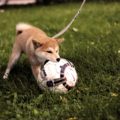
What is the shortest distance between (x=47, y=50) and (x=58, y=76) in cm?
34

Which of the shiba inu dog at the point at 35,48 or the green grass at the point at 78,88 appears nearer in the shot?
the green grass at the point at 78,88

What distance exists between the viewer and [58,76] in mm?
4992

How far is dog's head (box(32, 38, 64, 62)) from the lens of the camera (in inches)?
191

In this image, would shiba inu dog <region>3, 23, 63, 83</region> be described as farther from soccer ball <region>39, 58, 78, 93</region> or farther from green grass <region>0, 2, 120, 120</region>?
green grass <region>0, 2, 120, 120</region>

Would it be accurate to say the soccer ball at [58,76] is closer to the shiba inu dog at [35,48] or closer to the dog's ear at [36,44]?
the shiba inu dog at [35,48]

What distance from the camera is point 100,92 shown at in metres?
5.03

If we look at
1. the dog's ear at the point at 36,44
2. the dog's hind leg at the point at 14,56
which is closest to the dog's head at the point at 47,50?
the dog's ear at the point at 36,44

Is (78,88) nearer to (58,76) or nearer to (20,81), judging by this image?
(58,76)

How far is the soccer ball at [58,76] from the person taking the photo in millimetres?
4961

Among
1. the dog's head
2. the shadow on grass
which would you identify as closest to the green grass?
the shadow on grass

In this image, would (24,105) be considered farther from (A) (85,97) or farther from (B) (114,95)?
(B) (114,95)

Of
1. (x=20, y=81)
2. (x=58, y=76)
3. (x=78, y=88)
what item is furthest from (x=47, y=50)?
(x=20, y=81)

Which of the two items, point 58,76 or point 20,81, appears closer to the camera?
point 58,76

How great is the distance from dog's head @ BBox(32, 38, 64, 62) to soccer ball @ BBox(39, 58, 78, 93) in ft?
0.44
